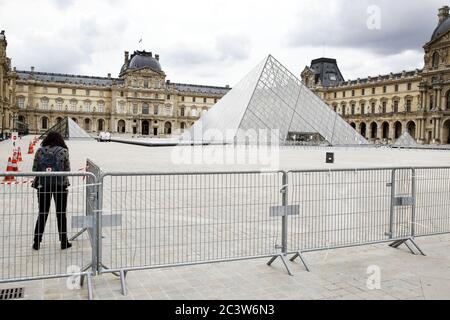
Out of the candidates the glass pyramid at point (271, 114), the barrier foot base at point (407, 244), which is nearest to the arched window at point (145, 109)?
the glass pyramid at point (271, 114)

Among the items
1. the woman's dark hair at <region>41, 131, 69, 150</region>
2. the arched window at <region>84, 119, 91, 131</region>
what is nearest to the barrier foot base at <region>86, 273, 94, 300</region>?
the woman's dark hair at <region>41, 131, 69, 150</region>

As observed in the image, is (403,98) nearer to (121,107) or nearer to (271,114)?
(271,114)

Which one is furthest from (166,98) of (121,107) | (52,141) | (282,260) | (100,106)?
(282,260)

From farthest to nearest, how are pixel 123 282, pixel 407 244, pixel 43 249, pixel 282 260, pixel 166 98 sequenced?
pixel 166 98
pixel 407 244
pixel 43 249
pixel 282 260
pixel 123 282

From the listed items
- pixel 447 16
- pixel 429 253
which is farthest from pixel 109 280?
pixel 447 16

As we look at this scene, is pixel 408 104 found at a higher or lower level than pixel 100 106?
lower

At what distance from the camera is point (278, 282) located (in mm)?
4617

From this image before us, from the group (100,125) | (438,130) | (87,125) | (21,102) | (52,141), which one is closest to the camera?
(52,141)

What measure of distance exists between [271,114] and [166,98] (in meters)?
64.5

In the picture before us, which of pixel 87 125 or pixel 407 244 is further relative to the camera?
pixel 87 125

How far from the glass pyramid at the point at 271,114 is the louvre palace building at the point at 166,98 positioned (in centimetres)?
3261

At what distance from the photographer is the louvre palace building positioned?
71.3 m

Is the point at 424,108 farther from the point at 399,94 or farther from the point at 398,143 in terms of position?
the point at 398,143
